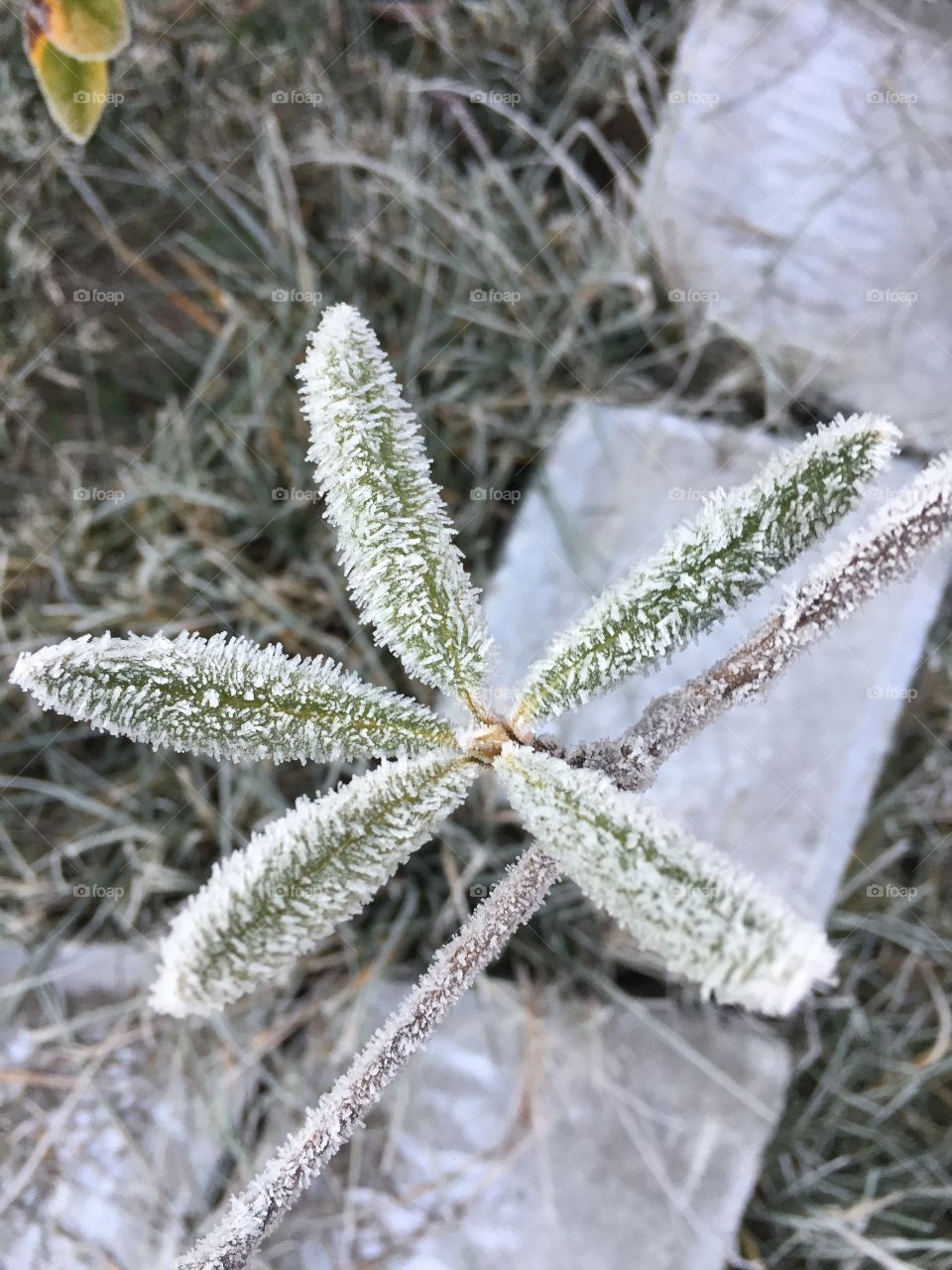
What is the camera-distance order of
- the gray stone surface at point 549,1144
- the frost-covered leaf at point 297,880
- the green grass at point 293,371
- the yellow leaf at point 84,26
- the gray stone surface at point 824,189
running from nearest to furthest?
the frost-covered leaf at point 297,880, the yellow leaf at point 84,26, the gray stone surface at point 549,1144, the gray stone surface at point 824,189, the green grass at point 293,371

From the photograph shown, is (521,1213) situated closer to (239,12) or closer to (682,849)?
(682,849)

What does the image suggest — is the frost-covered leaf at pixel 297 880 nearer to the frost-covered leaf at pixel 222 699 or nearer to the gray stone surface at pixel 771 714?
the frost-covered leaf at pixel 222 699

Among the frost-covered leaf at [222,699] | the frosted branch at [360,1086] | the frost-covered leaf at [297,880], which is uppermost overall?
the frost-covered leaf at [222,699]

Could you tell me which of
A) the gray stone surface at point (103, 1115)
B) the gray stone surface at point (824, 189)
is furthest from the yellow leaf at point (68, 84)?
the gray stone surface at point (103, 1115)

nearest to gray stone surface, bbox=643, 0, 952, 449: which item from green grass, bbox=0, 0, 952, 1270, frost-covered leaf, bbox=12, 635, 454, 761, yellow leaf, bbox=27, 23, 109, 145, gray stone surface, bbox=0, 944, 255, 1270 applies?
green grass, bbox=0, 0, 952, 1270

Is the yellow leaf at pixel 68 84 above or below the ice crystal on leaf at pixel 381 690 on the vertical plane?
above

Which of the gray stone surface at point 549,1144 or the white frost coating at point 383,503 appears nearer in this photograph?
the white frost coating at point 383,503

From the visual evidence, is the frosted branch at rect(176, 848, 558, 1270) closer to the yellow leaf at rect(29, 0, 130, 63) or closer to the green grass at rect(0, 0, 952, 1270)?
the yellow leaf at rect(29, 0, 130, 63)

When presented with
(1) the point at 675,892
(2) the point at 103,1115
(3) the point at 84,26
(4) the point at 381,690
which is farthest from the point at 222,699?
(2) the point at 103,1115

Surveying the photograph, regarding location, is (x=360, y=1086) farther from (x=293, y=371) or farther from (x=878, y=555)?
(x=293, y=371)
